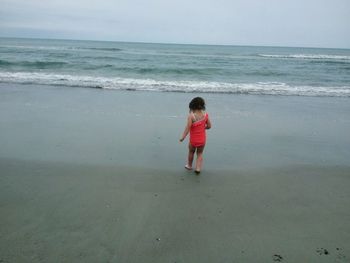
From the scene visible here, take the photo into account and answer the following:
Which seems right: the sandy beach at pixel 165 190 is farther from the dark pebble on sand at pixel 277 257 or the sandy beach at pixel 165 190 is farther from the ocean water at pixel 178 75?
the ocean water at pixel 178 75

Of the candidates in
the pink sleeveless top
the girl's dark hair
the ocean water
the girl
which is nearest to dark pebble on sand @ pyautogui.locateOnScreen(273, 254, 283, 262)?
the girl

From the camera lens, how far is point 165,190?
407cm

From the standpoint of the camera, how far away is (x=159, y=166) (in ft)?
16.0

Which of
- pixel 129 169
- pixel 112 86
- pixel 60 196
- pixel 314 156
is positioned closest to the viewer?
pixel 60 196

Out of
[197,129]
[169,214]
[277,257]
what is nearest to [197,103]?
[197,129]

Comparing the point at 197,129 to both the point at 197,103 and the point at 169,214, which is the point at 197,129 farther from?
the point at 169,214

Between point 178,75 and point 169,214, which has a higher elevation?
point 178,75

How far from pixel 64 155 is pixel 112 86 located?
27.6 ft

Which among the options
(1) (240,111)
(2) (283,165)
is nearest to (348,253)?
(2) (283,165)

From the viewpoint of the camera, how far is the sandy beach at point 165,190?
291cm

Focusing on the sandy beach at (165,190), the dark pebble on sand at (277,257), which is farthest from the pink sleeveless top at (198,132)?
the dark pebble on sand at (277,257)

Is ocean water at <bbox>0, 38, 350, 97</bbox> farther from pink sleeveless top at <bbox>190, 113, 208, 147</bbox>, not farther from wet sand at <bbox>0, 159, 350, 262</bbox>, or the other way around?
wet sand at <bbox>0, 159, 350, 262</bbox>

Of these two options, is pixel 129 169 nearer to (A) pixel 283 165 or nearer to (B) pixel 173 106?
(A) pixel 283 165

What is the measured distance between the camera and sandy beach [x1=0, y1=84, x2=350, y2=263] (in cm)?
291
